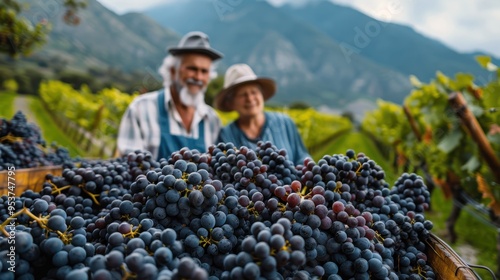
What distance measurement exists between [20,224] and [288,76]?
157 metres

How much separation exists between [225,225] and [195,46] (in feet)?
8.63

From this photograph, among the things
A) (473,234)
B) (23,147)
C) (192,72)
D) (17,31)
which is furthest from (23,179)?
(473,234)

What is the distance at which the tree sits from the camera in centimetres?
353

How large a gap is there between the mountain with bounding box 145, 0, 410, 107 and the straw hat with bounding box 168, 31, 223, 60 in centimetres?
13473

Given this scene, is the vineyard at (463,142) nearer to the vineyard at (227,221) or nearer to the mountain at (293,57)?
the vineyard at (227,221)

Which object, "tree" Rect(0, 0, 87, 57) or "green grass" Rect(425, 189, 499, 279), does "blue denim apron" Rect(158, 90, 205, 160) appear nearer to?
"tree" Rect(0, 0, 87, 57)

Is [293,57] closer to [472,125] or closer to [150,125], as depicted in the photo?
[150,125]

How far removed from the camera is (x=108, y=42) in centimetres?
9650

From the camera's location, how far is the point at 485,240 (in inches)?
233

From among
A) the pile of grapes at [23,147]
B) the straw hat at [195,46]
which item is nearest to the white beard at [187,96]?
the straw hat at [195,46]

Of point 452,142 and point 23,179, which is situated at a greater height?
point 452,142

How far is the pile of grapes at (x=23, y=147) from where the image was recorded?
1.81m

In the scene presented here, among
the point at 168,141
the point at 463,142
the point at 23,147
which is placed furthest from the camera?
the point at 463,142

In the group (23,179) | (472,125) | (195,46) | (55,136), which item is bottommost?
(55,136)
